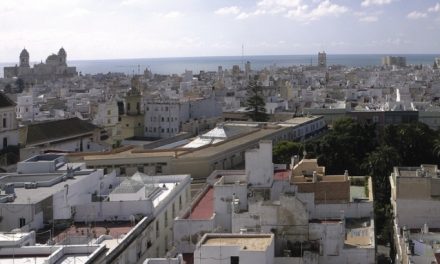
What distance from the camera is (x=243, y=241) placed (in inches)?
739

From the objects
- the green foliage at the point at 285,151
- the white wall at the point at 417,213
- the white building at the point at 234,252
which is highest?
the white building at the point at 234,252

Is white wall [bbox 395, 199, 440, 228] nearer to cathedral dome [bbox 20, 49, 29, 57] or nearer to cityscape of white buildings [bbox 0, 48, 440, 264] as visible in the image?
cityscape of white buildings [bbox 0, 48, 440, 264]

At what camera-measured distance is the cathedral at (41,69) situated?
17500 centimetres

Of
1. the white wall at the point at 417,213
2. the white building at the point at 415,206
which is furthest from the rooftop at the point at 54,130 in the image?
the white wall at the point at 417,213

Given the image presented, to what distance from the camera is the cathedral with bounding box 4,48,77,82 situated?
17500 cm

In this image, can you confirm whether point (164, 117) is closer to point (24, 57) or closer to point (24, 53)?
point (24, 53)

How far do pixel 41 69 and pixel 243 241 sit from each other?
6713 inches

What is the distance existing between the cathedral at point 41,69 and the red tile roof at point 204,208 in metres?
150

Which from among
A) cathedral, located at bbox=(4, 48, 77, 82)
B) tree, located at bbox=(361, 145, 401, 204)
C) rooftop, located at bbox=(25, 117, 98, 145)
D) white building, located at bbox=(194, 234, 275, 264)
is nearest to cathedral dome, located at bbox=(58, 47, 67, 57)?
cathedral, located at bbox=(4, 48, 77, 82)

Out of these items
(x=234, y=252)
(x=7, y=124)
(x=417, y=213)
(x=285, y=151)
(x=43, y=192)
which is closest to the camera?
(x=234, y=252)

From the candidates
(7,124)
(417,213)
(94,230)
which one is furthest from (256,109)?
(94,230)

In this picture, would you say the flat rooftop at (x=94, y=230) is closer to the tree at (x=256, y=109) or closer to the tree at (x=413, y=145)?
the tree at (x=413, y=145)

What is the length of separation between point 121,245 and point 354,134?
3107 centimetres

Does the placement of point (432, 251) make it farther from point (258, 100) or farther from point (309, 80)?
point (309, 80)
